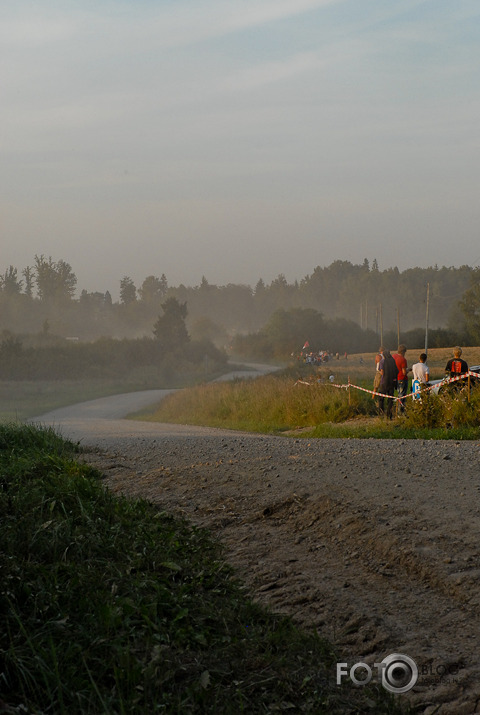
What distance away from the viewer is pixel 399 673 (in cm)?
435

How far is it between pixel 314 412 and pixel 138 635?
1616cm

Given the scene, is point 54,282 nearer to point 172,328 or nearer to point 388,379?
point 172,328

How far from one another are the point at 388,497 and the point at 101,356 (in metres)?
63.3

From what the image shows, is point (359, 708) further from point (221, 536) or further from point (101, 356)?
point (101, 356)

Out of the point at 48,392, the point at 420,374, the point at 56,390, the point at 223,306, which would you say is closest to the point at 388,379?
the point at 420,374

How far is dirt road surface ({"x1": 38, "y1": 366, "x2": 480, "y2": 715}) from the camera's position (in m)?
4.68

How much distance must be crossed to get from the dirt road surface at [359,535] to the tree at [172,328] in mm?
68208

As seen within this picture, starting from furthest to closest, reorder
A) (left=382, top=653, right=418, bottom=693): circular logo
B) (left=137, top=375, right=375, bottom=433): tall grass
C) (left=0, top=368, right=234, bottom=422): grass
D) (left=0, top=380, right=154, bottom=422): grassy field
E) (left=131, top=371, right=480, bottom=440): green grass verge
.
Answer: (left=0, top=368, right=234, bottom=422): grass
(left=0, top=380, right=154, bottom=422): grassy field
(left=137, top=375, right=375, bottom=433): tall grass
(left=131, top=371, right=480, bottom=440): green grass verge
(left=382, top=653, right=418, bottom=693): circular logo

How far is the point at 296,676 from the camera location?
419 cm

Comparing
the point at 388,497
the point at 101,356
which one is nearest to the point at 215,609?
the point at 388,497

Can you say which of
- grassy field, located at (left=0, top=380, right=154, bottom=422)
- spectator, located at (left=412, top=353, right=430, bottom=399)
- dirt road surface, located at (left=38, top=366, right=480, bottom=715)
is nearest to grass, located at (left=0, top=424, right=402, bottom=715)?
dirt road surface, located at (left=38, top=366, right=480, bottom=715)

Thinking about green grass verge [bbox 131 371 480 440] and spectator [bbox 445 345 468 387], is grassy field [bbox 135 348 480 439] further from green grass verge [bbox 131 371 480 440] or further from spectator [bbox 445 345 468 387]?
spectator [bbox 445 345 468 387]

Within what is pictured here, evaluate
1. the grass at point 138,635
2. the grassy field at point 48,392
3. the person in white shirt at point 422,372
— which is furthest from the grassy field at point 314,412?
the grass at point 138,635

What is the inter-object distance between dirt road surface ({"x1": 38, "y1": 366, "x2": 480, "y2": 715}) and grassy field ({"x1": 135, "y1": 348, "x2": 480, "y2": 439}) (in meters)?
3.38
